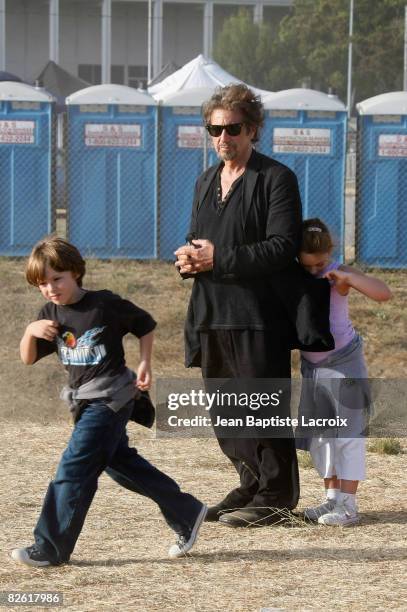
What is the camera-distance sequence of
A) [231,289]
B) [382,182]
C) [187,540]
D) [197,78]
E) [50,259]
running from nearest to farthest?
1. [50,259]
2. [187,540]
3. [231,289]
4. [382,182]
5. [197,78]

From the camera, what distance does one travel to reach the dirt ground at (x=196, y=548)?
4.77m

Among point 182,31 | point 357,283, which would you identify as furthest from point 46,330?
point 182,31

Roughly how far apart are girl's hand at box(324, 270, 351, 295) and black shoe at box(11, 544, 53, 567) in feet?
5.49

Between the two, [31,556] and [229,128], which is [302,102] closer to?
[229,128]

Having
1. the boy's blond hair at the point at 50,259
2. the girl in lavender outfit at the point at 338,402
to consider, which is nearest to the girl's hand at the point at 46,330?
the boy's blond hair at the point at 50,259

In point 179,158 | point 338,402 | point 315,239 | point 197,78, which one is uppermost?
point 197,78

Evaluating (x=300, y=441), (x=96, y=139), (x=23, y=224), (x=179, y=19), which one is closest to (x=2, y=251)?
(x=23, y=224)

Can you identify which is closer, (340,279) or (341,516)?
(340,279)

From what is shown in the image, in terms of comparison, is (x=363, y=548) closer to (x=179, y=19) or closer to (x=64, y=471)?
(x=64, y=471)

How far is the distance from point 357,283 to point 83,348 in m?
Result: 1.26

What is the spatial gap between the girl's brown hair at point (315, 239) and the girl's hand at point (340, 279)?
10cm

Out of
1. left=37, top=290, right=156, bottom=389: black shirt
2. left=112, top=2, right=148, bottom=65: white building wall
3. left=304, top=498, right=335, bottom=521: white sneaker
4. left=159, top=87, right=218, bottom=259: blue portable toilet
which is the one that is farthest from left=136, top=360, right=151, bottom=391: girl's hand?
left=112, top=2, right=148, bottom=65: white building wall

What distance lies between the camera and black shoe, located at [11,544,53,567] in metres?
5.04

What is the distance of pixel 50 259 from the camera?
4949mm
